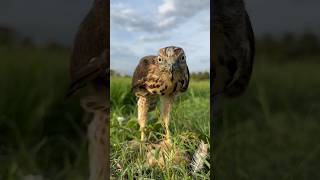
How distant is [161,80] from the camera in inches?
145

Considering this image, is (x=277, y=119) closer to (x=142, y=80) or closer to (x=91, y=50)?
(x=142, y=80)

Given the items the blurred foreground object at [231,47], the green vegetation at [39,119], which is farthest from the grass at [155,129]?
the green vegetation at [39,119]

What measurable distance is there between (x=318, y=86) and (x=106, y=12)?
1.35 m

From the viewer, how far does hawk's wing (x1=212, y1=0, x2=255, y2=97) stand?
11.7 ft

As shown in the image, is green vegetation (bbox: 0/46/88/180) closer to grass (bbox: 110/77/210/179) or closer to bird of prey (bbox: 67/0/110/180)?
bird of prey (bbox: 67/0/110/180)

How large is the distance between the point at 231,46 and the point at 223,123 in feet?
1.56

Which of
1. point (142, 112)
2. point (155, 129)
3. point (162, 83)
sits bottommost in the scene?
point (155, 129)

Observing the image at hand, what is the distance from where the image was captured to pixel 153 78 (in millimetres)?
3689

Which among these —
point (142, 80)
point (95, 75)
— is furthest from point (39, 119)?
point (142, 80)

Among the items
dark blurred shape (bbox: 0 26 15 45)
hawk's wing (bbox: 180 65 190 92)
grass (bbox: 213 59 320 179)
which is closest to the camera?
dark blurred shape (bbox: 0 26 15 45)

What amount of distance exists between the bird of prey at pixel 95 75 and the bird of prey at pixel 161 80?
0.27 m

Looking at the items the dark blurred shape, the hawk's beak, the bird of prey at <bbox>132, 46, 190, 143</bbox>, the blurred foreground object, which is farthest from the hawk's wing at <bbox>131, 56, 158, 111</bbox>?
the dark blurred shape

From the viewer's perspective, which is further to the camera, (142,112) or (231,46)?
(142,112)

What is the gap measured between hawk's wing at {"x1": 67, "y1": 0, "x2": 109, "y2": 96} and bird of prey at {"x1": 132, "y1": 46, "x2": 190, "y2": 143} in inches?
10.9
